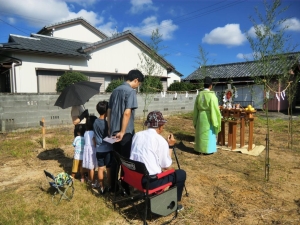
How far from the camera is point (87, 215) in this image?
2.76 m

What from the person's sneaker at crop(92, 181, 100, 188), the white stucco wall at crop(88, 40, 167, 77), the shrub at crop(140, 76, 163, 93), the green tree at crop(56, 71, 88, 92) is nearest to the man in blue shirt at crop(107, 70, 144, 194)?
the person's sneaker at crop(92, 181, 100, 188)

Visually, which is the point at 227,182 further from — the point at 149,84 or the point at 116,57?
the point at 116,57

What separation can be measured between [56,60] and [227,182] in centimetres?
1012

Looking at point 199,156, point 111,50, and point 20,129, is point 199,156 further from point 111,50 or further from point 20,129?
point 111,50

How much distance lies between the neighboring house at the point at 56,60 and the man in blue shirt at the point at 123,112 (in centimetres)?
526

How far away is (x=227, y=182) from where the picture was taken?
12.2ft

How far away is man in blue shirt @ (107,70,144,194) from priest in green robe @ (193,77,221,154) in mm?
2461

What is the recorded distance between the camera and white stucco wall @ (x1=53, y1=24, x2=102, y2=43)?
17.0m

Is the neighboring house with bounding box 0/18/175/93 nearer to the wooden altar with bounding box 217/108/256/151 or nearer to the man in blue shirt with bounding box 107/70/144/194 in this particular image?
the wooden altar with bounding box 217/108/256/151

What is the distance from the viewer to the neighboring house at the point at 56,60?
10.0m

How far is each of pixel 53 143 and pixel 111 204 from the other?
3.75m

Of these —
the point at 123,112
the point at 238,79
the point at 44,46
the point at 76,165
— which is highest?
the point at 44,46

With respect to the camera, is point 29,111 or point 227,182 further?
point 29,111

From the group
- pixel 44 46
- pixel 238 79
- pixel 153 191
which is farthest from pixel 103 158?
pixel 238 79
